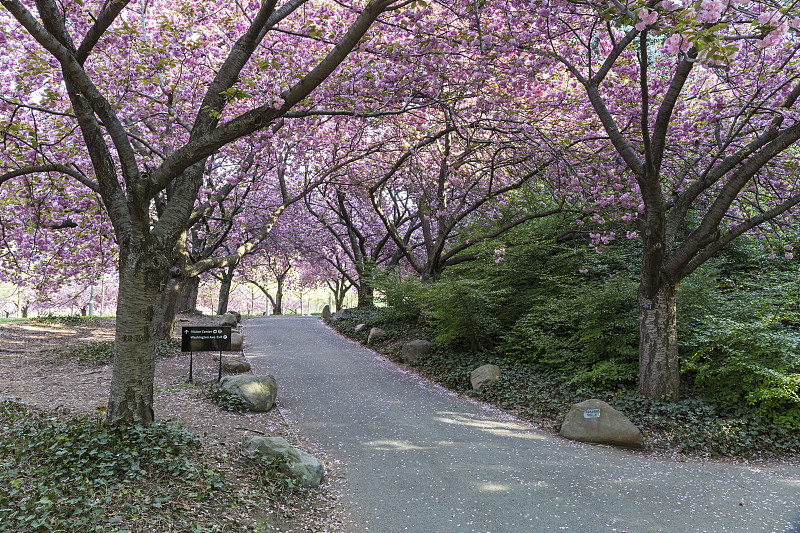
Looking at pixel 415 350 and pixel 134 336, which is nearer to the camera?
pixel 134 336

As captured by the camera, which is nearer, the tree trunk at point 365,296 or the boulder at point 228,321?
the boulder at point 228,321

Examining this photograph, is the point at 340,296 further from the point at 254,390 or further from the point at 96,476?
the point at 96,476

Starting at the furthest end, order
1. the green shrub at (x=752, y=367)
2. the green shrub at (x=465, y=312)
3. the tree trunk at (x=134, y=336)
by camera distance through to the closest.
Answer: the green shrub at (x=465, y=312), the green shrub at (x=752, y=367), the tree trunk at (x=134, y=336)

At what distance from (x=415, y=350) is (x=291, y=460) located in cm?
649

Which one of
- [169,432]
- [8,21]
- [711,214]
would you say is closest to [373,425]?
[169,432]

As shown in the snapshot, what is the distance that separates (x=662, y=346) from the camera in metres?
Result: 6.57

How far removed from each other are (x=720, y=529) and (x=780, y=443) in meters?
2.69

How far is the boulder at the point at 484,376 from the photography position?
27.3 feet

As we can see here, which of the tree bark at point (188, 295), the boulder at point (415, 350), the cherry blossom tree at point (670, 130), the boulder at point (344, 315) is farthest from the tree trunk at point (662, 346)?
the tree bark at point (188, 295)

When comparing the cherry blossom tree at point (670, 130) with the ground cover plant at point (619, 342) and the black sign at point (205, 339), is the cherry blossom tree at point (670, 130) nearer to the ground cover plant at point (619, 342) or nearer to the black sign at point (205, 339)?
the ground cover plant at point (619, 342)

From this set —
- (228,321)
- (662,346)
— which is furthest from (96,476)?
(228,321)

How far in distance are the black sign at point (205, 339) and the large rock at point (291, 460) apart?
11.3 feet

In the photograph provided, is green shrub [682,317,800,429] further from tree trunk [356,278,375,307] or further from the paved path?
tree trunk [356,278,375,307]

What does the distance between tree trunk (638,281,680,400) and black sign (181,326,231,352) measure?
6686 mm
